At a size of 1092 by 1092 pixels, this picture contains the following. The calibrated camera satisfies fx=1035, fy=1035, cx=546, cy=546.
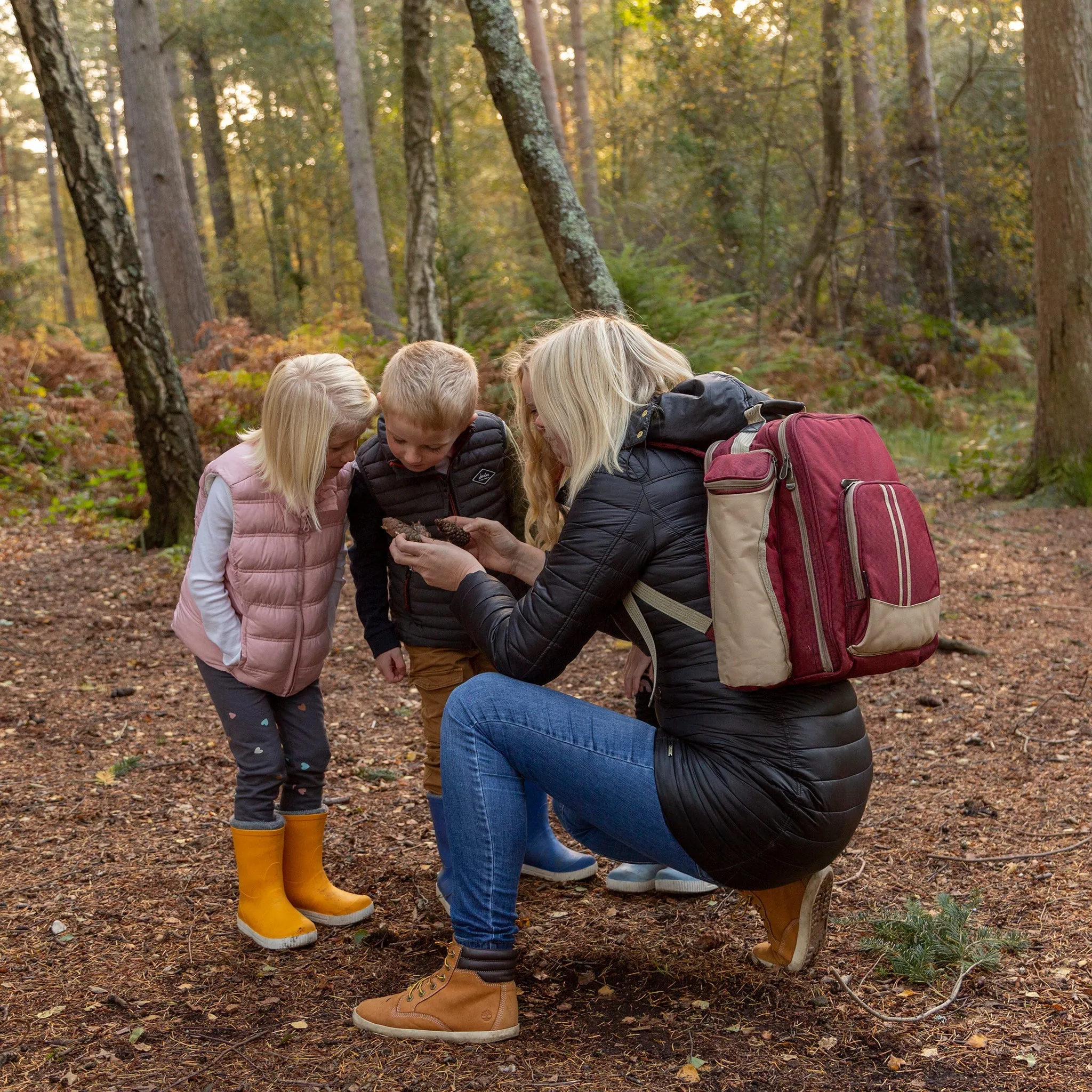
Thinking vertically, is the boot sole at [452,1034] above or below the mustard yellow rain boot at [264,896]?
below

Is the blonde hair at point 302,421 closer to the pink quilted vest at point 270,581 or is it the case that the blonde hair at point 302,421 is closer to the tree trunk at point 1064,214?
the pink quilted vest at point 270,581

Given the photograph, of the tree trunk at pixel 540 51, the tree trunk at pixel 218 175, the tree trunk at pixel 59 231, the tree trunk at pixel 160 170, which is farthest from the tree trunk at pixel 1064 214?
the tree trunk at pixel 59 231

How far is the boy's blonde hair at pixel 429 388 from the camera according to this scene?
8.66 ft

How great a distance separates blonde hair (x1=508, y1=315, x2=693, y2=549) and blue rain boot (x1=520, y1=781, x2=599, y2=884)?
1.14m

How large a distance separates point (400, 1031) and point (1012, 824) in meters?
2.01

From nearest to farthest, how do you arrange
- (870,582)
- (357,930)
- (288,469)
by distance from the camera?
(870,582)
(288,469)
(357,930)

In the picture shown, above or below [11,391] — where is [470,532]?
below

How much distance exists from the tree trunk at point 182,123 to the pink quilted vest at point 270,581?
15828mm

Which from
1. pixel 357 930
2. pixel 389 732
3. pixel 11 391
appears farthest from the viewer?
pixel 11 391

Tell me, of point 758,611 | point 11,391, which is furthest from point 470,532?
point 11,391

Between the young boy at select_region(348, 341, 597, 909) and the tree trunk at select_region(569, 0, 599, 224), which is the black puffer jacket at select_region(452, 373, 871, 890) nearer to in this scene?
the young boy at select_region(348, 341, 597, 909)

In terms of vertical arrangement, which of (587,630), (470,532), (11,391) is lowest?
(587,630)

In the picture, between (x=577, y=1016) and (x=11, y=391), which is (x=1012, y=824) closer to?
(x=577, y=1016)

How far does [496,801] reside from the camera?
92.2 inches
